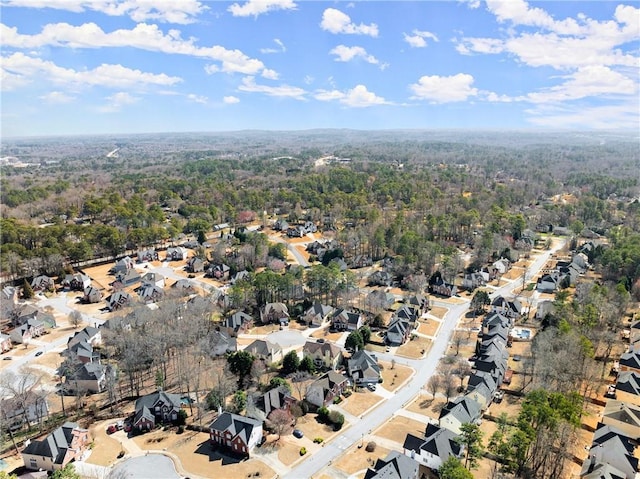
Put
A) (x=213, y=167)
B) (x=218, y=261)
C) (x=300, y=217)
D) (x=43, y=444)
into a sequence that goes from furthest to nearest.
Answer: (x=213, y=167)
(x=300, y=217)
(x=218, y=261)
(x=43, y=444)

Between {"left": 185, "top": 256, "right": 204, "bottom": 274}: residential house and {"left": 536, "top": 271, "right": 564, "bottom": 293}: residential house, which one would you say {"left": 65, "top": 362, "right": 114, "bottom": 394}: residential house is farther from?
{"left": 536, "top": 271, "right": 564, "bottom": 293}: residential house

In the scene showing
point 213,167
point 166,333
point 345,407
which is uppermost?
point 213,167

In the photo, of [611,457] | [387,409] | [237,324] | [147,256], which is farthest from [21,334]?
[611,457]

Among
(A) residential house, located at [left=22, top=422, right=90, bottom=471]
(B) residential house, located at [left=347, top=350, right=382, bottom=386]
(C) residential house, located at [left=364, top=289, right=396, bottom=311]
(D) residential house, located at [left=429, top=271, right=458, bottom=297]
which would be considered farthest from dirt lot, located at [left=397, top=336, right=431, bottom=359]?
(A) residential house, located at [left=22, top=422, right=90, bottom=471]

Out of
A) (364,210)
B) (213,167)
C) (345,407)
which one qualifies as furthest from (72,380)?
(213,167)

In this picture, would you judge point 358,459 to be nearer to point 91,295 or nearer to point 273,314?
point 273,314

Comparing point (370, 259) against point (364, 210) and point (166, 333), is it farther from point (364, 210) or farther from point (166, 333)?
point (166, 333)

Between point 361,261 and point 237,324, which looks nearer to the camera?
point 237,324
